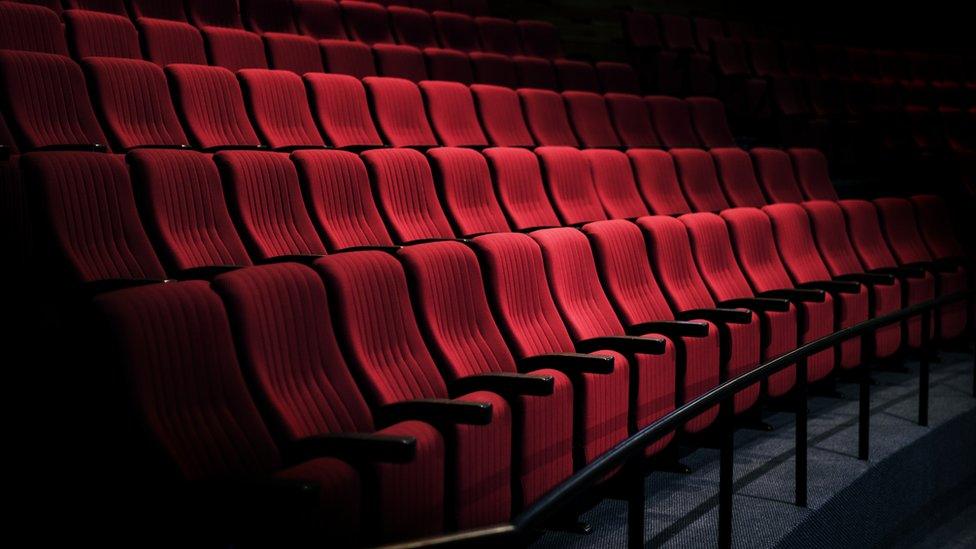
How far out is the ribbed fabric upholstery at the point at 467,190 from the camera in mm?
628

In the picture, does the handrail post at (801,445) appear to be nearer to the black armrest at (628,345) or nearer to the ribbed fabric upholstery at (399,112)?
the black armrest at (628,345)

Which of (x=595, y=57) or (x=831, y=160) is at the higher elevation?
(x=595, y=57)

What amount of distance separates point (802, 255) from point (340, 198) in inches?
15.5

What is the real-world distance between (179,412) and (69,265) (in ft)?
0.50

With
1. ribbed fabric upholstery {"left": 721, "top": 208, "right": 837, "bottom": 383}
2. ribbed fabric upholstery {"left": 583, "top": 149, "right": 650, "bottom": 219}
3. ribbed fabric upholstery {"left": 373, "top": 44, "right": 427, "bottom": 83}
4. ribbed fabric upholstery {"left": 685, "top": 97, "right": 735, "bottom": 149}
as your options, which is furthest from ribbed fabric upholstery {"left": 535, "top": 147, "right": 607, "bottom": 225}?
ribbed fabric upholstery {"left": 685, "top": 97, "right": 735, "bottom": 149}

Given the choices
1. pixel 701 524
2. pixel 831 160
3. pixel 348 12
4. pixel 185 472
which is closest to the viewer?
Result: pixel 185 472

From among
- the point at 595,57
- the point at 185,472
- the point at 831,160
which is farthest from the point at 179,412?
the point at 595,57

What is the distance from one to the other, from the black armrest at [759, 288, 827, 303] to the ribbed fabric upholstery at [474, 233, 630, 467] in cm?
20

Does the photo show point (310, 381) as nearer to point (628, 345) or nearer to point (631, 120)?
point (628, 345)

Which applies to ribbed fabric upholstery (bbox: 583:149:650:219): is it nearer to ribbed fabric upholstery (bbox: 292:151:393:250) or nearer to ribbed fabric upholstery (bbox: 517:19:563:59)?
ribbed fabric upholstery (bbox: 292:151:393:250)

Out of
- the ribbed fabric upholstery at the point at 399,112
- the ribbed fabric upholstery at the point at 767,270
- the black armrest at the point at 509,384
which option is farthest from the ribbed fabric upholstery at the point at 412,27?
the black armrest at the point at 509,384

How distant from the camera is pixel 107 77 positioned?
57cm

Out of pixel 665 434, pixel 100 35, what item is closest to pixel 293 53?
pixel 100 35

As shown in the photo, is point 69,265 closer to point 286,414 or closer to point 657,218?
point 286,414
